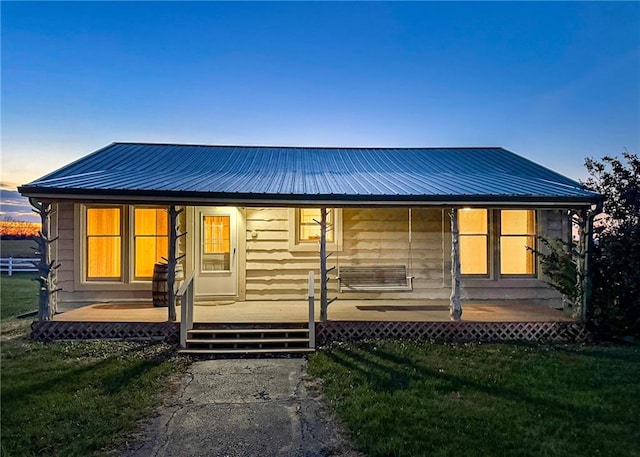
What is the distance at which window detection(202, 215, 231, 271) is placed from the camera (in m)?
9.03

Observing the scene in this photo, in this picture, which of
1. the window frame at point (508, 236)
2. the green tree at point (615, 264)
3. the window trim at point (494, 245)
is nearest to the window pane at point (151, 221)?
the window trim at point (494, 245)

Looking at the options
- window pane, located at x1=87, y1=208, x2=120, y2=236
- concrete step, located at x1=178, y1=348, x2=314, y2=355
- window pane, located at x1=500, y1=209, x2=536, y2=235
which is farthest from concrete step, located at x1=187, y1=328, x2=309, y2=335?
window pane, located at x1=500, y1=209, x2=536, y2=235

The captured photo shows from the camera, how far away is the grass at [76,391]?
3627 millimetres

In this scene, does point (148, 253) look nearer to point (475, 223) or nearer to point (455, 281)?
point (455, 281)

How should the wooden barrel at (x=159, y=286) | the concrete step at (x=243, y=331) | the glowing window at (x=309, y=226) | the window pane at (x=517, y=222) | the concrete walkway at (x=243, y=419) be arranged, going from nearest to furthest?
the concrete walkway at (x=243, y=419) → the concrete step at (x=243, y=331) → the wooden barrel at (x=159, y=286) → the window pane at (x=517, y=222) → the glowing window at (x=309, y=226)

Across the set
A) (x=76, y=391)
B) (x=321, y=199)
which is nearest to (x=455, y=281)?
(x=321, y=199)

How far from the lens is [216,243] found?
29.8ft

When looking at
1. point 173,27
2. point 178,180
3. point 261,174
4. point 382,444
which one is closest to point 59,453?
point 382,444

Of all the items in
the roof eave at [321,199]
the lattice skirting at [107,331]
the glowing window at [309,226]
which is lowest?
the lattice skirting at [107,331]

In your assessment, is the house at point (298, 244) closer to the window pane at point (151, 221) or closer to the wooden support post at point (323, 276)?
the window pane at point (151, 221)

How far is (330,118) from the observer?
1689 cm

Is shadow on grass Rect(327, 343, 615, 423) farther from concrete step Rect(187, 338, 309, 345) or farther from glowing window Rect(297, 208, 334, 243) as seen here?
glowing window Rect(297, 208, 334, 243)

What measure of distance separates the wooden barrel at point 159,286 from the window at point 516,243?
312 inches

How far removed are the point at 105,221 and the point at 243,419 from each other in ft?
22.3
